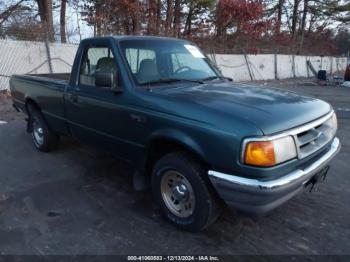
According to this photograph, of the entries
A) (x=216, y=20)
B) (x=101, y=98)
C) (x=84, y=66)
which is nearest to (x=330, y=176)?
(x=101, y=98)

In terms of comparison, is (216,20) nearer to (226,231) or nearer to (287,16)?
(287,16)

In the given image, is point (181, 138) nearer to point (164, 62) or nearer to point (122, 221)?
point (122, 221)

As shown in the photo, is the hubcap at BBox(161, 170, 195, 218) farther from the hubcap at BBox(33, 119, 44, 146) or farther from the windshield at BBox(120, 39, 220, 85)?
the hubcap at BBox(33, 119, 44, 146)

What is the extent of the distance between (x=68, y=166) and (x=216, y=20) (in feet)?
76.5

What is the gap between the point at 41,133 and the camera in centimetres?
593

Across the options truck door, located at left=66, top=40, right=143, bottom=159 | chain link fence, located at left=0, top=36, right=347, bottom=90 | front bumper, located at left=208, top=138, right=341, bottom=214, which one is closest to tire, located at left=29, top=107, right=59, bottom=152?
truck door, located at left=66, top=40, right=143, bottom=159

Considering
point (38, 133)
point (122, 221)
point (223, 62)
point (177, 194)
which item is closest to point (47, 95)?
point (38, 133)

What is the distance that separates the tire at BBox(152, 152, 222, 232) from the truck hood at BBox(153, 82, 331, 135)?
579 mm

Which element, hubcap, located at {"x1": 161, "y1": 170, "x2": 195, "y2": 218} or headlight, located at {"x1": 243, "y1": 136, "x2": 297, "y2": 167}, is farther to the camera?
hubcap, located at {"x1": 161, "y1": 170, "x2": 195, "y2": 218}

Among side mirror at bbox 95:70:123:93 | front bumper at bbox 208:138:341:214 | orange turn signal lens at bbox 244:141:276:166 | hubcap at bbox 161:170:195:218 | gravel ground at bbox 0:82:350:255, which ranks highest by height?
side mirror at bbox 95:70:123:93

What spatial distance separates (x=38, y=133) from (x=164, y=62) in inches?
120

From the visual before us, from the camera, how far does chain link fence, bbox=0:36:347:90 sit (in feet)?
40.1

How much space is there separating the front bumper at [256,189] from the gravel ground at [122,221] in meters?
0.57

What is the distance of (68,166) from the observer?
537cm
